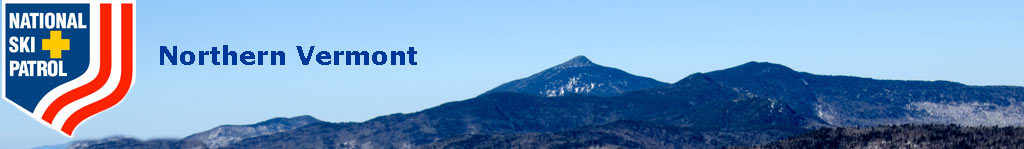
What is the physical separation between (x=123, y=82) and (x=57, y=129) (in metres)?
12.2

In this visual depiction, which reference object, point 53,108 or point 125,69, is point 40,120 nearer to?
point 53,108

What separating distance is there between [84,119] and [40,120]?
21.4 feet

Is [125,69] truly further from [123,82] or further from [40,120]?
[40,120]

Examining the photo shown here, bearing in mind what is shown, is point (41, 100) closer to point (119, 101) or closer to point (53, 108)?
point (53, 108)

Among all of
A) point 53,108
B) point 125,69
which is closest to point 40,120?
point 53,108

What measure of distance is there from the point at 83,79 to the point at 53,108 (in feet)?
20.9

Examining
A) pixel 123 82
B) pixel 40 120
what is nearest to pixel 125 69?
pixel 123 82

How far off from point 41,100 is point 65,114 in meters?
5.02

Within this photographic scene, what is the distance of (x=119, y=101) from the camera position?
7662 inches

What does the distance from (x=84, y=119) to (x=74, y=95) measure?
162 inches

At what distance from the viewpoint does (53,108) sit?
200 meters

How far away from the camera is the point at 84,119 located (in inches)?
7825

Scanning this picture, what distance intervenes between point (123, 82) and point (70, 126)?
1027 centimetres

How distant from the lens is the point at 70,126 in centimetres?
19812
